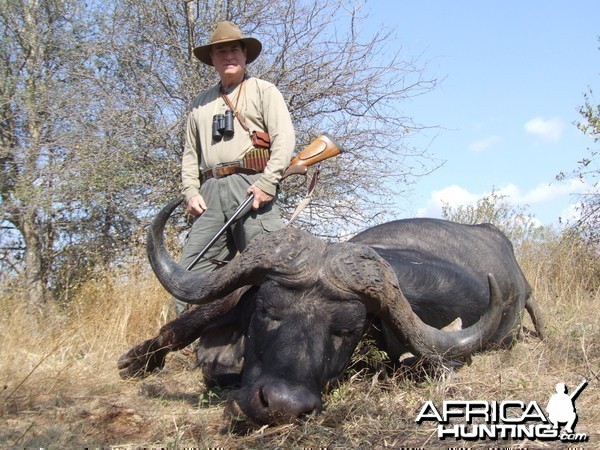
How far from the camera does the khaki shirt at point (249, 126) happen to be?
4805 mm

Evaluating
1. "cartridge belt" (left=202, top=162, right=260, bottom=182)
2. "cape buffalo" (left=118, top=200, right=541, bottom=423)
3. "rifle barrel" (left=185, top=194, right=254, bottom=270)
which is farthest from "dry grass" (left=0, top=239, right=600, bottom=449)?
"cartridge belt" (left=202, top=162, right=260, bottom=182)

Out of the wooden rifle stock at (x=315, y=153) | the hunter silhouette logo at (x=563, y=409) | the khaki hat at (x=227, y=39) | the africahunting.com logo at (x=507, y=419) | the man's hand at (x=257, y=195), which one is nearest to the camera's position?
the africahunting.com logo at (x=507, y=419)

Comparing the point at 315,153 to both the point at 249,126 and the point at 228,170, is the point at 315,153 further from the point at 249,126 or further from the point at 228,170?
the point at 228,170

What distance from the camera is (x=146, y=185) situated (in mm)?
7055

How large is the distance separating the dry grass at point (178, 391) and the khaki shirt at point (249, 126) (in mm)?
1488

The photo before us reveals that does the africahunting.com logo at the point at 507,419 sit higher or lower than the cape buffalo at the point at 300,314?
lower

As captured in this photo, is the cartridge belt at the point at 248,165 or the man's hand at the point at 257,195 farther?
the cartridge belt at the point at 248,165

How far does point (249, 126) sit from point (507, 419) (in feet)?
9.48

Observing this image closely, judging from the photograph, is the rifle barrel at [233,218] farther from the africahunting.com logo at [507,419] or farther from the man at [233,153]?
the africahunting.com logo at [507,419]

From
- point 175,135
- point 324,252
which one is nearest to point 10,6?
point 175,135

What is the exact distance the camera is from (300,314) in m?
3.47

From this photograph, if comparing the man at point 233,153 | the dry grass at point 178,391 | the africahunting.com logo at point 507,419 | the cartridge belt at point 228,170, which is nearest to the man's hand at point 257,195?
the man at point 233,153

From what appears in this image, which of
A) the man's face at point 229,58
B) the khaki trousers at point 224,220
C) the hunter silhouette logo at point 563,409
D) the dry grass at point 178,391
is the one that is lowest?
the hunter silhouette logo at point 563,409

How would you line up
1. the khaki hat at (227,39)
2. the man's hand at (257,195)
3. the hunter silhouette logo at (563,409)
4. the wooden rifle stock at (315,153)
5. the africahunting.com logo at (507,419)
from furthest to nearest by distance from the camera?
the wooden rifle stock at (315,153), the khaki hat at (227,39), the man's hand at (257,195), the hunter silhouette logo at (563,409), the africahunting.com logo at (507,419)
